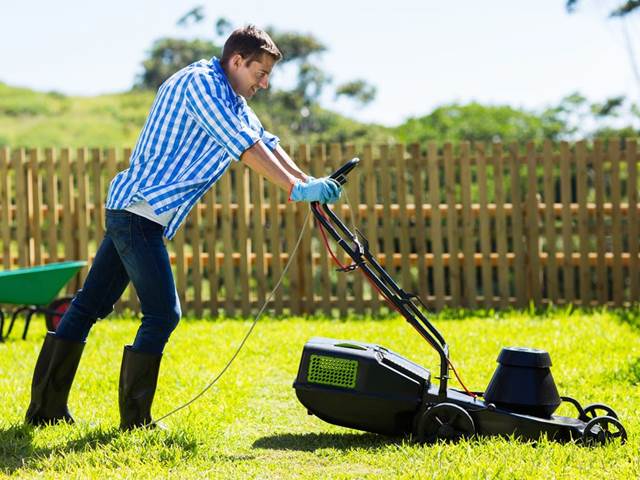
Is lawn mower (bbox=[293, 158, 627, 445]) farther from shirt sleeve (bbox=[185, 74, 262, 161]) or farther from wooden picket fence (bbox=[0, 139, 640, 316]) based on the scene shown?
wooden picket fence (bbox=[0, 139, 640, 316])

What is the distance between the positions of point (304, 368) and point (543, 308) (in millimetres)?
5263

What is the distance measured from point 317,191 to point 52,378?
148cm

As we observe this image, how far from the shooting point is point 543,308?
8.80m

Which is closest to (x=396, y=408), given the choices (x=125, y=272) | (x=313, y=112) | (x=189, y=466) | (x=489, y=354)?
(x=189, y=466)

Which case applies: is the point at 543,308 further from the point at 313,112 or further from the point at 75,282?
the point at 313,112

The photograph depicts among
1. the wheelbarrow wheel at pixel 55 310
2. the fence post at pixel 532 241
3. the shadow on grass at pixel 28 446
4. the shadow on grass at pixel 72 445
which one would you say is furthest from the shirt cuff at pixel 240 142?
the fence post at pixel 532 241

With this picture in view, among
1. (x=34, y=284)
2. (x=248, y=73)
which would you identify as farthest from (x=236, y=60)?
(x=34, y=284)

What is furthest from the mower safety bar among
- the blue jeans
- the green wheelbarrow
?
the green wheelbarrow

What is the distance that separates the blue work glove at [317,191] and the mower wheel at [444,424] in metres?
0.93

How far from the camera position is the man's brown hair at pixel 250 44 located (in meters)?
3.81

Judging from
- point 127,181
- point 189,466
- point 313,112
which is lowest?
point 189,466

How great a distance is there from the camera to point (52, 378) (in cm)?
416

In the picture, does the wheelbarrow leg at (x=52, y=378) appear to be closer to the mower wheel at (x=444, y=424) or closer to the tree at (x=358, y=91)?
the mower wheel at (x=444, y=424)

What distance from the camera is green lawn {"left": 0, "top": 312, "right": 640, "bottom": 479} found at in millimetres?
3502
